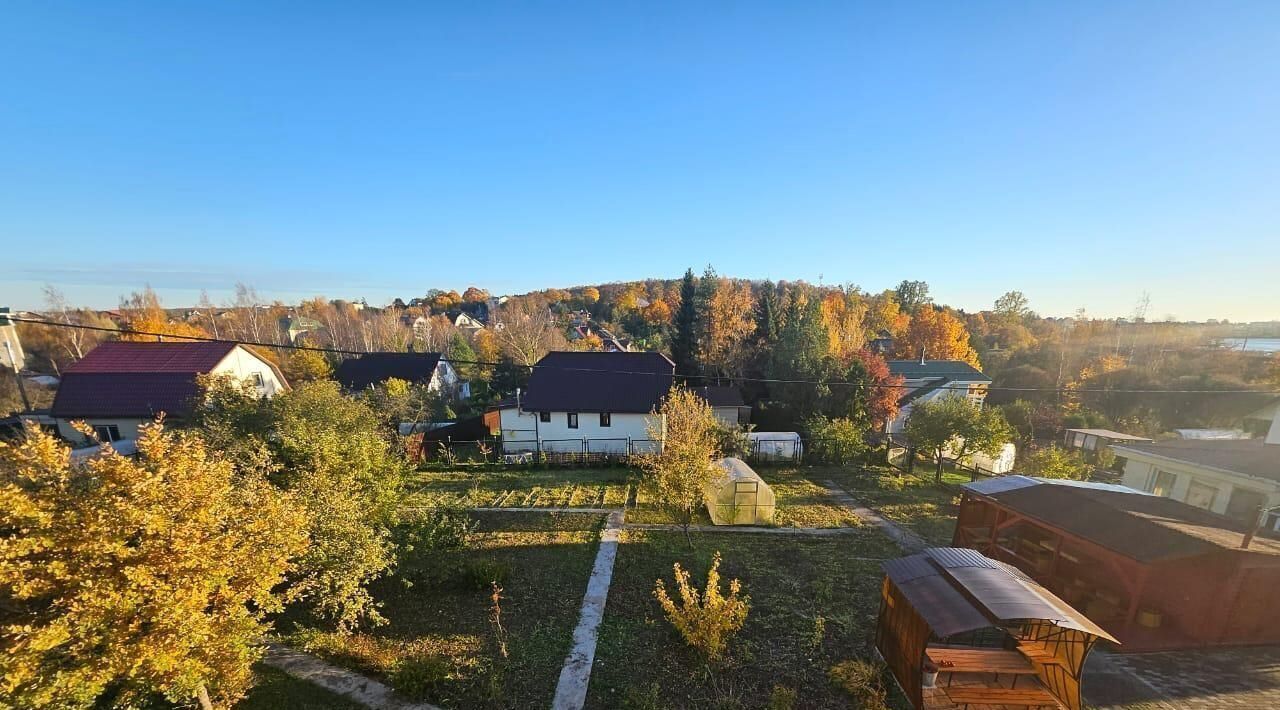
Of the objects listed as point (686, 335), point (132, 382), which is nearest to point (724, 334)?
point (686, 335)

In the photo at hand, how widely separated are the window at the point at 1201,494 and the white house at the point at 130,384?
139 feet

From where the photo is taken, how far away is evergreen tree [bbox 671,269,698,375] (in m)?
37.7

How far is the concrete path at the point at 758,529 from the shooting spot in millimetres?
14259

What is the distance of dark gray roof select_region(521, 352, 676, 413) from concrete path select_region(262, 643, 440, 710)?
14898mm

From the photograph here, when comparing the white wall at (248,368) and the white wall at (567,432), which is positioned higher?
the white wall at (248,368)

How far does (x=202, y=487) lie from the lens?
555 cm

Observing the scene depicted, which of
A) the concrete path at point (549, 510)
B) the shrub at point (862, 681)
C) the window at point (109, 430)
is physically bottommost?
the concrete path at point (549, 510)

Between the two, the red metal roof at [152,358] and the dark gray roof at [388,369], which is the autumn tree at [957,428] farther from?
the red metal roof at [152,358]

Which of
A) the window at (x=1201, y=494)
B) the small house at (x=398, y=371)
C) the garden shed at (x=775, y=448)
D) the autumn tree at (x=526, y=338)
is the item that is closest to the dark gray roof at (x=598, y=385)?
the garden shed at (x=775, y=448)

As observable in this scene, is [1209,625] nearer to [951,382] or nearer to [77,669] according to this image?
[77,669]

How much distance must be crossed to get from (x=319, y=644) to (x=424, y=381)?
29.3 meters

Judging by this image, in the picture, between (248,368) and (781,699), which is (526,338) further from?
(781,699)

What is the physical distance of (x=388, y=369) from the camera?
3791 cm

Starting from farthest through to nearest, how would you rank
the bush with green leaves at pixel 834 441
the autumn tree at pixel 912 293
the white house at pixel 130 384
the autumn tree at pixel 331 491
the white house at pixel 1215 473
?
the autumn tree at pixel 912 293, the white house at pixel 130 384, the bush with green leaves at pixel 834 441, the white house at pixel 1215 473, the autumn tree at pixel 331 491
